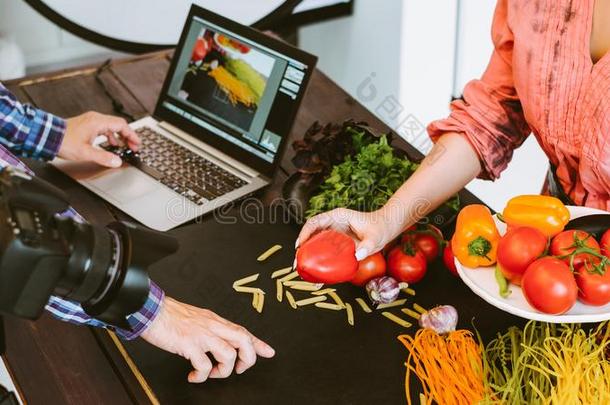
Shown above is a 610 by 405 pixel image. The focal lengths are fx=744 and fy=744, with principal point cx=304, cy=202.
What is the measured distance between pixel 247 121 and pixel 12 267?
3.20ft

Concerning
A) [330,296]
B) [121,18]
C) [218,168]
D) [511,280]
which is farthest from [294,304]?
[121,18]

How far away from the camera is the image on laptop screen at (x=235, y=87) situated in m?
1.63

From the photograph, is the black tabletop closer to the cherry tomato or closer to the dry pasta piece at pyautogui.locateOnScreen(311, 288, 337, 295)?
the dry pasta piece at pyautogui.locateOnScreen(311, 288, 337, 295)

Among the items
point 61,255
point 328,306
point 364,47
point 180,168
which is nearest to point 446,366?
point 328,306

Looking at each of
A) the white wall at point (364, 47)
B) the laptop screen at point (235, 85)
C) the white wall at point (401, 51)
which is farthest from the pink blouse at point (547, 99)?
Result: the white wall at point (364, 47)

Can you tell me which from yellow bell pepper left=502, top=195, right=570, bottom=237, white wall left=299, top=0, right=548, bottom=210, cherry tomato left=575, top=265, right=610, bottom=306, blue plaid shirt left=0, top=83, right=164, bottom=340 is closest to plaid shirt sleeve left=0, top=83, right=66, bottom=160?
blue plaid shirt left=0, top=83, right=164, bottom=340

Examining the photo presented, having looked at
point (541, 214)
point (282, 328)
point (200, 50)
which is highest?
point (200, 50)

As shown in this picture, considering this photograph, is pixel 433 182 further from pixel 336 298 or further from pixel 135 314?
pixel 135 314

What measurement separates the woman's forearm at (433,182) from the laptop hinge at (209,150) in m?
0.41

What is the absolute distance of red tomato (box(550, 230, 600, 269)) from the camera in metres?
1.10

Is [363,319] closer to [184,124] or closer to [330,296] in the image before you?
[330,296]

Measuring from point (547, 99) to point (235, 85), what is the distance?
717 mm

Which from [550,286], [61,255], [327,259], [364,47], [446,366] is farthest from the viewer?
[364,47]

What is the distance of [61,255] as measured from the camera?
2.64ft
